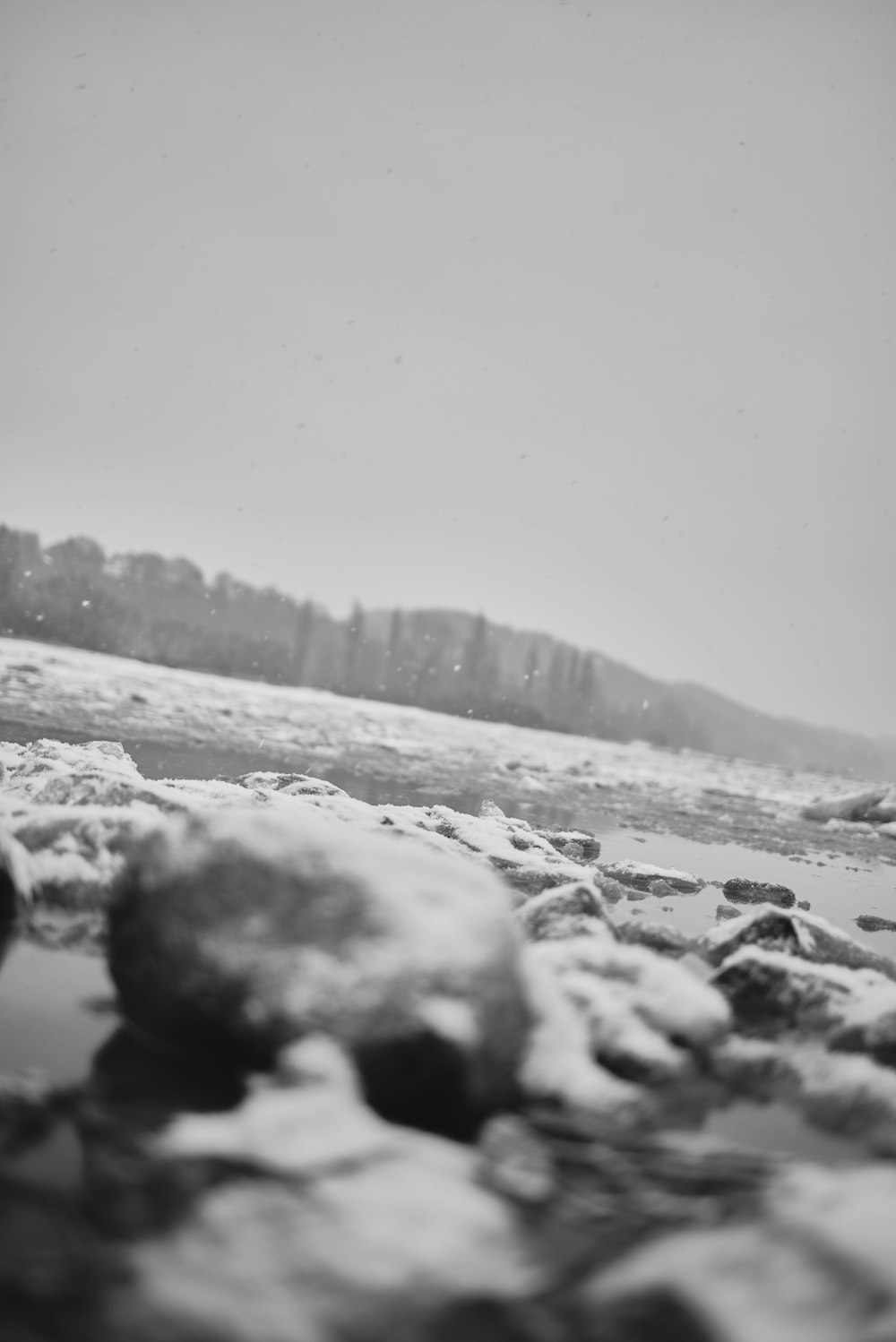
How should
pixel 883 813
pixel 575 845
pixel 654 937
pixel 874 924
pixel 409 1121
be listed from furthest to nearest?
pixel 883 813
pixel 575 845
pixel 874 924
pixel 654 937
pixel 409 1121

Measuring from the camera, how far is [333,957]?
2041 mm

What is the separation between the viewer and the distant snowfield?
413 inches

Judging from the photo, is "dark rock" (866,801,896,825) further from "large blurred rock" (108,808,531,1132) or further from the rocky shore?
"large blurred rock" (108,808,531,1132)

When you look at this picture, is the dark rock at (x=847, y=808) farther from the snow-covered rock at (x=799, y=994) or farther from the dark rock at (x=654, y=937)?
the snow-covered rock at (x=799, y=994)

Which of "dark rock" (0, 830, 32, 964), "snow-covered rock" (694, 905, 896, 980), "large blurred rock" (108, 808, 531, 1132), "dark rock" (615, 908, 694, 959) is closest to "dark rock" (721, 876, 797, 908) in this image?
"snow-covered rock" (694, 905, 896, 980)

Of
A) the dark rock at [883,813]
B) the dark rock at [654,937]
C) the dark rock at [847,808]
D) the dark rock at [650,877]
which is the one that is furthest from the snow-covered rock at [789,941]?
the dark rock at [883,813]

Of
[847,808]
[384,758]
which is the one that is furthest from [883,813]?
[384,758]

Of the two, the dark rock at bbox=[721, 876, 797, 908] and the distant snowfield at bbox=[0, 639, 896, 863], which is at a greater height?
the dark rock at bbox=[721, 876, 797, 908]

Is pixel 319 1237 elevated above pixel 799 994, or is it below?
below

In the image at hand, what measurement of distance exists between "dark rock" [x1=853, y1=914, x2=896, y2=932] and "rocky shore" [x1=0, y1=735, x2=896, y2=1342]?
2778mm

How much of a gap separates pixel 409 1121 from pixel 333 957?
45 centimetres

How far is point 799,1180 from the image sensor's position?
1.79m

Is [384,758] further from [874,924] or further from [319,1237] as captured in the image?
[319,1237]

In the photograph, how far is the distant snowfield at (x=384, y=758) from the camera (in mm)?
10500
